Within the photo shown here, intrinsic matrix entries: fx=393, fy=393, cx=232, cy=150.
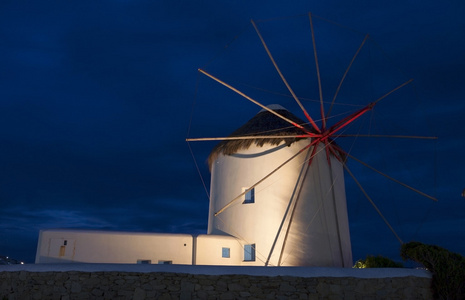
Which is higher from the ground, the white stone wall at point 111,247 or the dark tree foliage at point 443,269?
the white stone wall at point 111,247

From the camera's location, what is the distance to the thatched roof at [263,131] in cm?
1544

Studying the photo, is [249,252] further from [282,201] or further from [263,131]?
[263,131]

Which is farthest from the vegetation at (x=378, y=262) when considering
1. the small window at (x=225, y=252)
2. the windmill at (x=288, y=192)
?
the small window at (x=225, y=252)

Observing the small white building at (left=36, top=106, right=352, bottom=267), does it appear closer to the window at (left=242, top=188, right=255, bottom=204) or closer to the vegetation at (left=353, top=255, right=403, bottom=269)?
the window at (left=242, top=188, right=255, bottom=204)

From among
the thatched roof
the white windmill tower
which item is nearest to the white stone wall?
the white windmill tower

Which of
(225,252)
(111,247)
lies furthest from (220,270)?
(111,247)

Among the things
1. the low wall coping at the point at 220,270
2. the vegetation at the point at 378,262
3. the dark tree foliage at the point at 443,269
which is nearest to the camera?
the low wall coping at the point at 220,270

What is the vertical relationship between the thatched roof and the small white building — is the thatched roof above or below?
above

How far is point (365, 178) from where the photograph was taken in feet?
132

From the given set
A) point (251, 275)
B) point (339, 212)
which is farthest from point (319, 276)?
point (339, 212)

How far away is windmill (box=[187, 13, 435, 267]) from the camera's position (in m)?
14.3

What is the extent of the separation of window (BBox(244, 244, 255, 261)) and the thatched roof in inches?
152

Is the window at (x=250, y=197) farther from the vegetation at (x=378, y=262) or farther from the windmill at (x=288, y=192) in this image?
the vegetation at (x=378, y=262)

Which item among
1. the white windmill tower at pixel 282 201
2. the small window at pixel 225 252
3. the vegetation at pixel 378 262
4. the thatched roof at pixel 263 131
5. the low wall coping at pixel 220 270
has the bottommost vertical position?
the low wall coping at pixel 220 270
